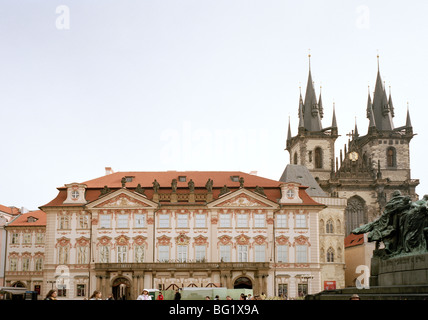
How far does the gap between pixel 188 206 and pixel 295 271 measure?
11115mm

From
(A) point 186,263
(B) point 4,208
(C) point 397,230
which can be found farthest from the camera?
(B) point 4,208

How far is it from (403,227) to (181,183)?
40.5 m

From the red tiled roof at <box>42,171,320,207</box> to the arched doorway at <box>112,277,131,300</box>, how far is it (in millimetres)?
7779

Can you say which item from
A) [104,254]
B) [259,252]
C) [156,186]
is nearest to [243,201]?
[259,252]

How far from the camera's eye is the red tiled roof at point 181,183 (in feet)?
188

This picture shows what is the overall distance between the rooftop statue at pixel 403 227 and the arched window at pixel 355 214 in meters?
67.3

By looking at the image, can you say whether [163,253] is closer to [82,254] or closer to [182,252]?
[182,252]

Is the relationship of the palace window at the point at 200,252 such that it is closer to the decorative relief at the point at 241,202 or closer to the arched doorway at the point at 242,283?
the arched doorway at the point at 242,283

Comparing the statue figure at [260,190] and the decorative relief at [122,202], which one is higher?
the statue figure at [260,190]

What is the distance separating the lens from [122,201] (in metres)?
56.0

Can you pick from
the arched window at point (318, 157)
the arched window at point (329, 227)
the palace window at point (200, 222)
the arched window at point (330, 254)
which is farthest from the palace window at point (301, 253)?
the arched window at point (318, 157)
